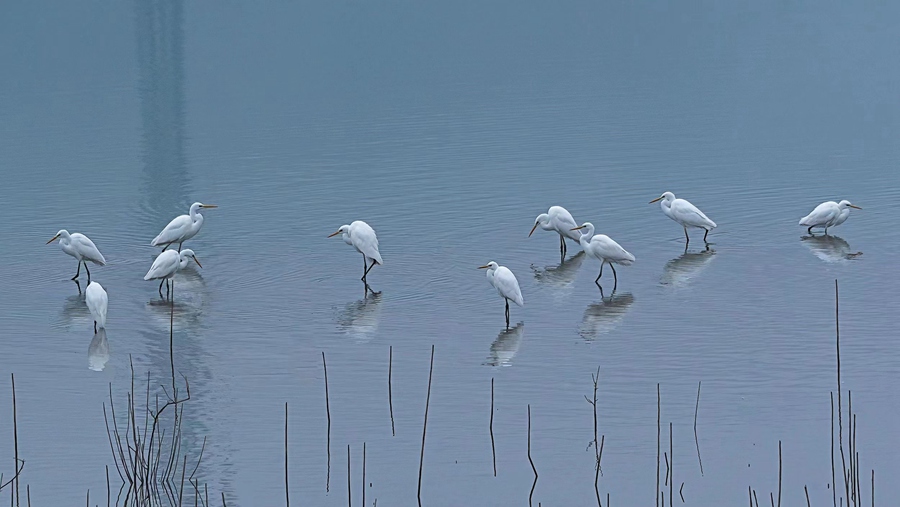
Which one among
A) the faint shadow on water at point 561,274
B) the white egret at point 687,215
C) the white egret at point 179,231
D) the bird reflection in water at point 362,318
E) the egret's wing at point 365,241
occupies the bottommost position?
the bird reflection in water at point 362,318

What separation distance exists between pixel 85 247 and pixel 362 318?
2.69m

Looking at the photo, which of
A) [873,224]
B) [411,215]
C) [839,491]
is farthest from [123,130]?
[839,491]

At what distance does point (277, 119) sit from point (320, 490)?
51.3ft

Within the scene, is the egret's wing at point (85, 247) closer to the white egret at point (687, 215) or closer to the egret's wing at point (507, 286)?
the egret's wing at point (507, 286)

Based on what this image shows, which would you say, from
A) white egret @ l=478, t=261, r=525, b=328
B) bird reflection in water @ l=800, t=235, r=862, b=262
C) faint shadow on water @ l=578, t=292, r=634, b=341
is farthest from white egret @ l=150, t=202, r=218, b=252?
bird reflection in water @ l=800, t=235, r=862, b=262

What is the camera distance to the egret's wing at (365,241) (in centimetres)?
1144

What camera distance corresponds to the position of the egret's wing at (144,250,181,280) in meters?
11.0

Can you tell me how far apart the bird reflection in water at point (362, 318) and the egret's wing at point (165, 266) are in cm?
150

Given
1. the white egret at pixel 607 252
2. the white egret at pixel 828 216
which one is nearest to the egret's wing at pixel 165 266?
the white egret at pixel 607 252

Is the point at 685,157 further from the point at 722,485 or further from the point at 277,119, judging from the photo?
the point at 722,485

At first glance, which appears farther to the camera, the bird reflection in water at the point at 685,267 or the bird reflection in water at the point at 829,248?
the bird reflection in water at the point at 829,248

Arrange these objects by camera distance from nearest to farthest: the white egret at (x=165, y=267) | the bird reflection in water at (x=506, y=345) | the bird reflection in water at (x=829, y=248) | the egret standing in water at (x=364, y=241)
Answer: the bird reflection in water at (x=506, y=345) < the white egret at (x=165, y=267) < the egret standing in water at (x=364, y=241) < the bird reflection in water at (x=829, y=248)

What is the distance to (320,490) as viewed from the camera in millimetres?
6922

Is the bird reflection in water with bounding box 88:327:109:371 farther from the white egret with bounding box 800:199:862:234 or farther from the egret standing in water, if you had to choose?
the white egret with bounding box 800:199:862:234
